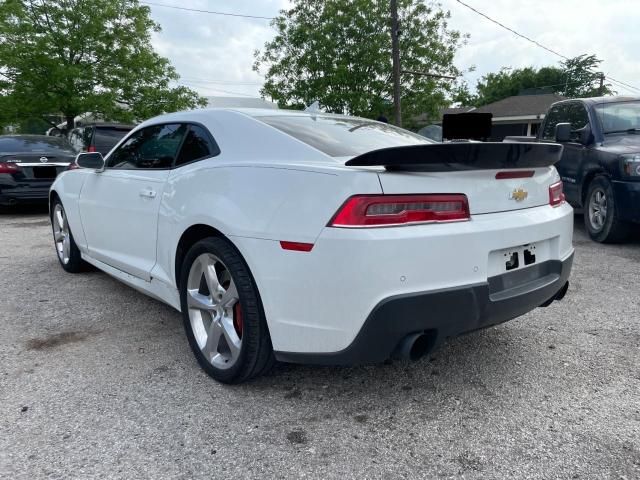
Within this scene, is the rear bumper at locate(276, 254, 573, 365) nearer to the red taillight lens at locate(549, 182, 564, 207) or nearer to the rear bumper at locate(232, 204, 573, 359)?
the rear bumper at locate(232, 204, 573, 359)

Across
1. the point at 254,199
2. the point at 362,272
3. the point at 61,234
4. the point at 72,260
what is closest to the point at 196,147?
the point at 254,199

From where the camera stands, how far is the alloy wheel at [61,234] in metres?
4.89

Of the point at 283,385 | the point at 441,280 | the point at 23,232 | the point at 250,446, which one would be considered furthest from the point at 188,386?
the point at 23,232

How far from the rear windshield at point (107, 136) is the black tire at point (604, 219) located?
8.02 m

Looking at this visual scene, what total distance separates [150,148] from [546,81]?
66466 millimetres

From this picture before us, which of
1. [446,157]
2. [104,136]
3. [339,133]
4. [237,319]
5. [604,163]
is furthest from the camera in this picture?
[104,136]

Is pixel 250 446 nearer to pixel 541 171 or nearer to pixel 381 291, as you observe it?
pixel 381 291

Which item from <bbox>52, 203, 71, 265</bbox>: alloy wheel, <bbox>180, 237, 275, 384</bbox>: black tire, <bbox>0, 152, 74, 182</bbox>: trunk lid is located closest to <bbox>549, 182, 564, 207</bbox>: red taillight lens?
<bbox>180, 237, 275, 384</bbox>: black tire

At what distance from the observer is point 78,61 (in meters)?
19.7

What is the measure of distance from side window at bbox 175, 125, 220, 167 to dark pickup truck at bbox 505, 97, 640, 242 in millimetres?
4661

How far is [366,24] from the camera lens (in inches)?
880

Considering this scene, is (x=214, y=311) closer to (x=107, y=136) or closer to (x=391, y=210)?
(x=391, y=210)

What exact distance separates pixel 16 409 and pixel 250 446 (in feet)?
3.91

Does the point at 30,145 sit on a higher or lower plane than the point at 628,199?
higher
